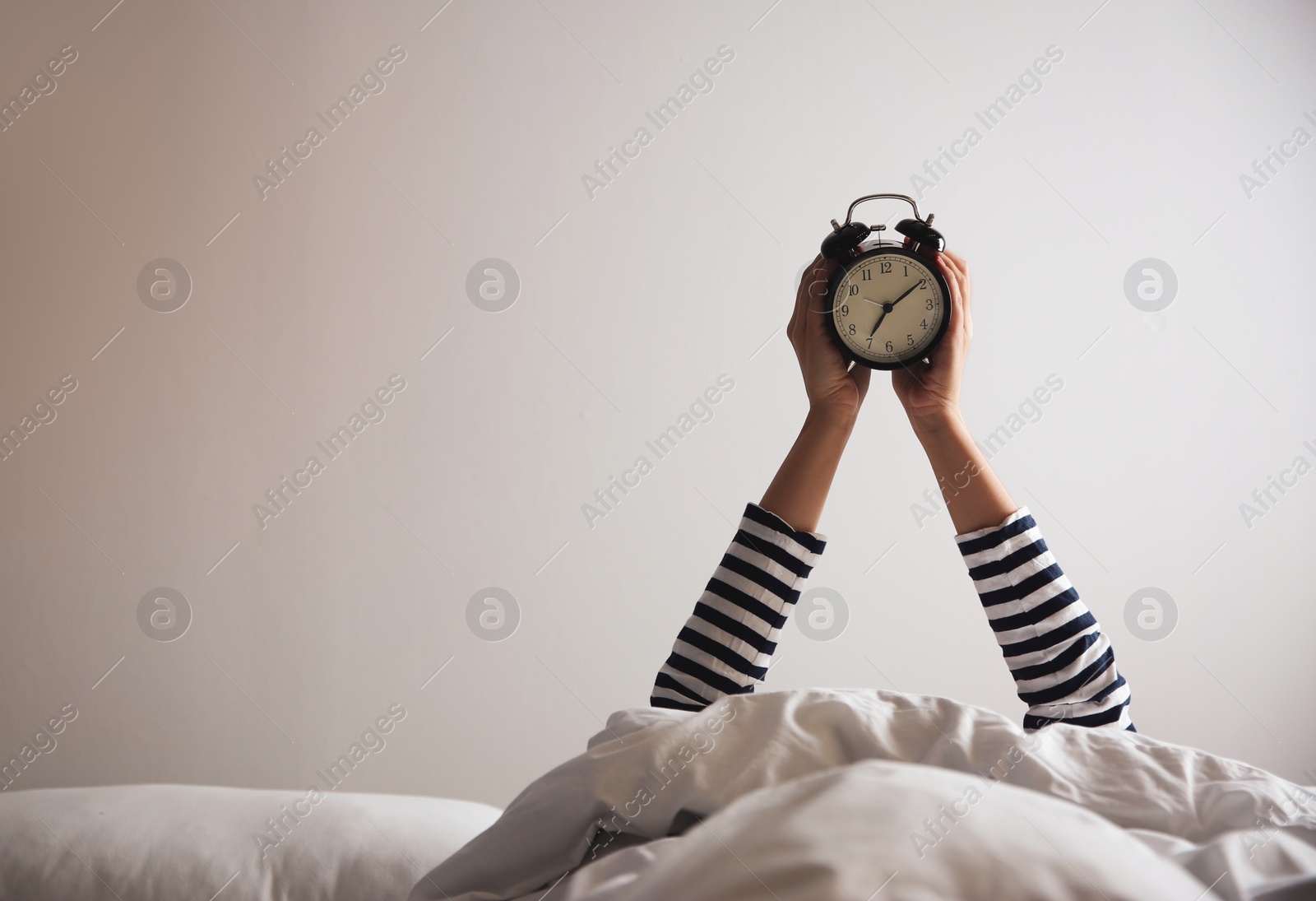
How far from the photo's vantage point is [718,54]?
1929 mm

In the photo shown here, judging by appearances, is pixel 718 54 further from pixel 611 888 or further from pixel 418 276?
pixel 611 888

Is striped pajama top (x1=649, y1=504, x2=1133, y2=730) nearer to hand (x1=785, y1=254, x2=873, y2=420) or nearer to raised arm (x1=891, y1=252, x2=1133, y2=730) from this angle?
raised arm (x1=891, y1=252, x2=1133, y2=730)

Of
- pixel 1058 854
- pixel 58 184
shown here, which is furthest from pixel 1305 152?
pixel 58 184

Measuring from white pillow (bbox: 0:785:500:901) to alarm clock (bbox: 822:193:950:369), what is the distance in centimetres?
73

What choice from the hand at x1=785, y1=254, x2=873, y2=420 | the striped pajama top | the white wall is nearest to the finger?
the hand at x1=785, y1=254, x2=873, y2=420

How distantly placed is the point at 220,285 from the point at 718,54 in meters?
1.22

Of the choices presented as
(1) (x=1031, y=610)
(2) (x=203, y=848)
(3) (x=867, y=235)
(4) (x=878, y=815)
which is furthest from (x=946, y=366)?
(2) (x=203, y=848)

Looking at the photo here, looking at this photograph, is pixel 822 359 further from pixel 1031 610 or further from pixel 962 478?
pixel 1031 610

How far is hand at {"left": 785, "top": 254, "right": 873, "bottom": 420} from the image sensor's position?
0.92 meters

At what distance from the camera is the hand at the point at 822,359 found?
918mm

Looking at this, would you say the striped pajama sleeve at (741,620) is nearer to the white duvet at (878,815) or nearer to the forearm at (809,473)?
the forearm at (809,473)

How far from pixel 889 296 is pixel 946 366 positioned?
10cm

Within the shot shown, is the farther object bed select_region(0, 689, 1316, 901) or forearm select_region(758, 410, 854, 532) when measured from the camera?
forearm select_region(758, 410, 854, 532)

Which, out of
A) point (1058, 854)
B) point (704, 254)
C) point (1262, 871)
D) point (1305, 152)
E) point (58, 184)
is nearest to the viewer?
point (1058, 854)
